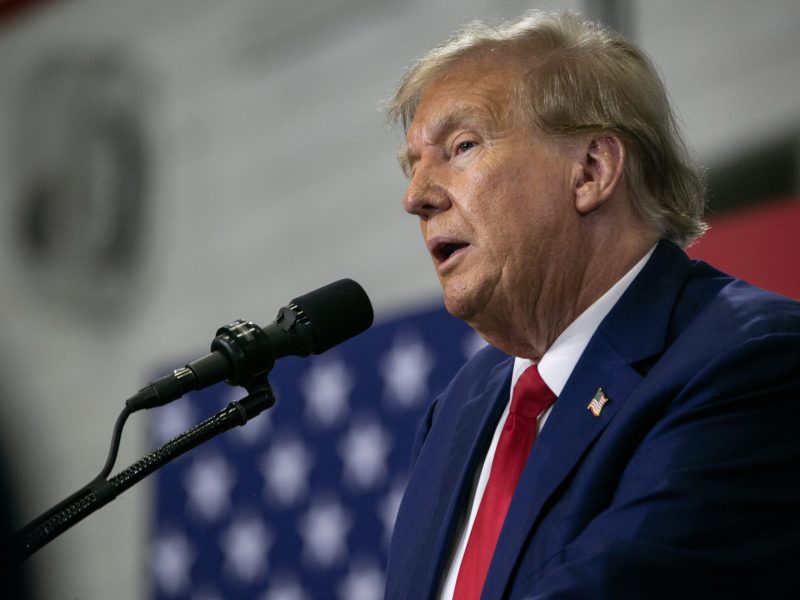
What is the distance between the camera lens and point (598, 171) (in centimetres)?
194

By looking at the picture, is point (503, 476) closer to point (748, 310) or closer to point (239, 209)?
point (748, 310)

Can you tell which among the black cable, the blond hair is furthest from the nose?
the black cable

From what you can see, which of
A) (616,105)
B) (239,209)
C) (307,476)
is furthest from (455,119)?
(239,209)

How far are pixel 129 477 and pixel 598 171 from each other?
0.97m

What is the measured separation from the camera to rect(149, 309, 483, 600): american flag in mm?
3727

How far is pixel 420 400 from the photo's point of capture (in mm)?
3691

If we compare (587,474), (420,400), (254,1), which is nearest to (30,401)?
(254,1)

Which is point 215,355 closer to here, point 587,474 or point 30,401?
point 587,474

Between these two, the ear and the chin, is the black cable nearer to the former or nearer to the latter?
the chin

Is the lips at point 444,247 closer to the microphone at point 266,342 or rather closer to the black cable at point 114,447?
the microphone at point 266,342

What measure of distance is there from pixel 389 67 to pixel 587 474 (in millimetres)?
3294

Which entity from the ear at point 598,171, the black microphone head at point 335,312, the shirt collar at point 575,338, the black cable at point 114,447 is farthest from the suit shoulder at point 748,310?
the black cable at point 114,447

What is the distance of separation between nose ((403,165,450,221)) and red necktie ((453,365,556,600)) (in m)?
0.32

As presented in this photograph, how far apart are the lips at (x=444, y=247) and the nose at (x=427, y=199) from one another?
5 centimetres
